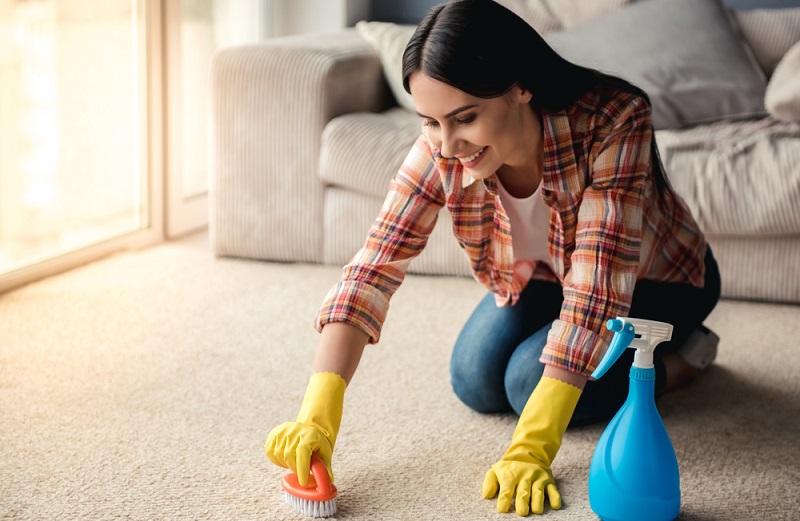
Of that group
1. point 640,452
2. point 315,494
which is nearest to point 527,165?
point 640,452

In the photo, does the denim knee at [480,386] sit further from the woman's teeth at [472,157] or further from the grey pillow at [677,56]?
the grey pillow at [677,56]

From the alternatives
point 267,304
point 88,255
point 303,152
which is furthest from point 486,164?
point 88,255

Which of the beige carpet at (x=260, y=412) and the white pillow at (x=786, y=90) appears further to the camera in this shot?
the white pillow at (x=786, y=90)

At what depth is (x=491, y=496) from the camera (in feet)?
4.04

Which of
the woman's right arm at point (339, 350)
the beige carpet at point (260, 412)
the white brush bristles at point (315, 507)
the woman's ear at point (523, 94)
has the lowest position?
the beige carpet at point (260, 412)

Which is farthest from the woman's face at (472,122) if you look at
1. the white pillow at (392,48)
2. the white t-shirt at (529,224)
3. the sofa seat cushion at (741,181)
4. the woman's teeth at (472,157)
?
the white pillow at (392,48)

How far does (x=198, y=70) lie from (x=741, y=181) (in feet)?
5.21

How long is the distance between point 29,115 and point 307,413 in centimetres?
134

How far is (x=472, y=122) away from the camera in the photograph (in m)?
1.17

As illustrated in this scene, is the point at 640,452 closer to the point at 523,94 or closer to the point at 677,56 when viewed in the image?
the point at 523,94

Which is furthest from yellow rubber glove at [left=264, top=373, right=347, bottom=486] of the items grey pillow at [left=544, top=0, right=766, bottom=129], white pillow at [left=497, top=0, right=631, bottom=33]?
white pillow at [left=497, top=0, right=631, bottom=33]

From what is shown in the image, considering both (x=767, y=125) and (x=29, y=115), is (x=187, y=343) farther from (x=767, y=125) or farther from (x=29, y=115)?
(x=767, y=125)

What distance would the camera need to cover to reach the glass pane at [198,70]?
9.00 feet

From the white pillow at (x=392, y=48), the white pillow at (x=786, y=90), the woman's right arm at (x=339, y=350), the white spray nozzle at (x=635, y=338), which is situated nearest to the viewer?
the white spray nozzle at (x=635, y=338)
